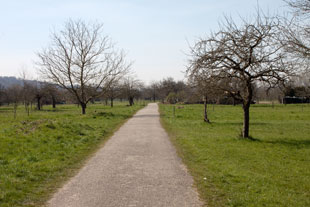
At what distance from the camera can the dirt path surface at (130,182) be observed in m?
4.98

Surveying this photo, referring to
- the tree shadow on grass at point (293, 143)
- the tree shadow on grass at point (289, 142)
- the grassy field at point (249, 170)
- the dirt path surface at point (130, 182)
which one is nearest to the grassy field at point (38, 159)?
the dirt path surface at point (130, 182)

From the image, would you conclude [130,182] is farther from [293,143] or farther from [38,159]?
[293,143]

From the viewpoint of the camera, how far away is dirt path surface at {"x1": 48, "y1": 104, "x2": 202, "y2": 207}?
196 inches

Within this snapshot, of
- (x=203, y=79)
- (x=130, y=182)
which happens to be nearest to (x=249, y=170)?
(x=130, y=182)

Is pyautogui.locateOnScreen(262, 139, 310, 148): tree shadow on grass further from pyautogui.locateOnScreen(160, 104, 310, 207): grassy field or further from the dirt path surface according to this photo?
the dirt path surface

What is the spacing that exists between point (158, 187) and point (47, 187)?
2359mm

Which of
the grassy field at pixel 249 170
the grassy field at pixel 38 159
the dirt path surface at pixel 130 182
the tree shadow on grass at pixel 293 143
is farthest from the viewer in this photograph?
the tree shadow on grass at pixel 293 143

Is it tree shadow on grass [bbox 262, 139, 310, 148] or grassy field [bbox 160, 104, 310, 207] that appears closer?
grassy field [bbox 160, 104, 310, 207]

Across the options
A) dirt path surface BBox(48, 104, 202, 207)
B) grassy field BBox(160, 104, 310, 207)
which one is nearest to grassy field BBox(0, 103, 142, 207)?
dirt path surface BBox(48, 104, 202, 207)

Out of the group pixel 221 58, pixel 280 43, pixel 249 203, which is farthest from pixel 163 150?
pixel 280 43

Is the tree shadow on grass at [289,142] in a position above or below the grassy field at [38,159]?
below

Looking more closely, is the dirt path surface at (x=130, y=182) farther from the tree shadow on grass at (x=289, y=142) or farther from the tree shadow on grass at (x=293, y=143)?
the tree shadow on grass at (x=293, y=143)

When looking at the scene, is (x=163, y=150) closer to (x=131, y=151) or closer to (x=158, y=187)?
(x=131, y=151)

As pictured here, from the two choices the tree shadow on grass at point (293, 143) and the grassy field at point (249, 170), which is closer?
the grassy field at point (249, 170)
